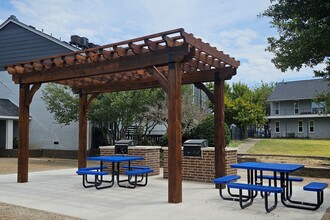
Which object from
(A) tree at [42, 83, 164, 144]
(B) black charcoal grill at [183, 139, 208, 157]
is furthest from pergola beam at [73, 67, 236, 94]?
(A) tree at [42, 83, 164, 144]

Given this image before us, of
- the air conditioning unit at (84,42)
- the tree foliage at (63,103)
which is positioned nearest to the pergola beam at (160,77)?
the tree foliage at (63,103)

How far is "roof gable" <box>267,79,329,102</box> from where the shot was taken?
1517 inches

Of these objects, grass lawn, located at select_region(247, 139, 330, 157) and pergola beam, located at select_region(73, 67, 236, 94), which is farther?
grass lawn, located at select_region(247, 139, 330, 157)

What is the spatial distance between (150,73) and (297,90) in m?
36.8

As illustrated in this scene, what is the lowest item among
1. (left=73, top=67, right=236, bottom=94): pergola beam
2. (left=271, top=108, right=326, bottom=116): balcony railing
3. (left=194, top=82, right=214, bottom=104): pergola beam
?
(left=194, top=82, right=214, bottom=104): pergola beam

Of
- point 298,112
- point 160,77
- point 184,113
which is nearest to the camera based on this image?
point 160,77

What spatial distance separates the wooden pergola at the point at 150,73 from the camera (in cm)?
694

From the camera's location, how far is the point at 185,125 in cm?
1720

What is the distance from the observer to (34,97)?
72.3 ft

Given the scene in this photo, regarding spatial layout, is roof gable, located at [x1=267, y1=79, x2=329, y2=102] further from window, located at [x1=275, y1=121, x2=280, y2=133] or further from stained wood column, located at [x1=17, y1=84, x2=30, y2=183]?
stained wood column, located at [x1=17, y1=84, x2=30, y2=183]

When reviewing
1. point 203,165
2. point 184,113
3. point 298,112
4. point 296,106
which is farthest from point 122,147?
point 296,106

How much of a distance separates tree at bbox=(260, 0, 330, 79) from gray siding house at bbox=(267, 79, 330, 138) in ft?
106

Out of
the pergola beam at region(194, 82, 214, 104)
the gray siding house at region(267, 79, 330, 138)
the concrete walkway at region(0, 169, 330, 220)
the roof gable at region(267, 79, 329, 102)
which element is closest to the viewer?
the concrete walkway at region(0, 169, 330, 220)

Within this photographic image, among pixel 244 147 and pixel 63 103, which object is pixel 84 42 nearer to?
pixel 63 103
